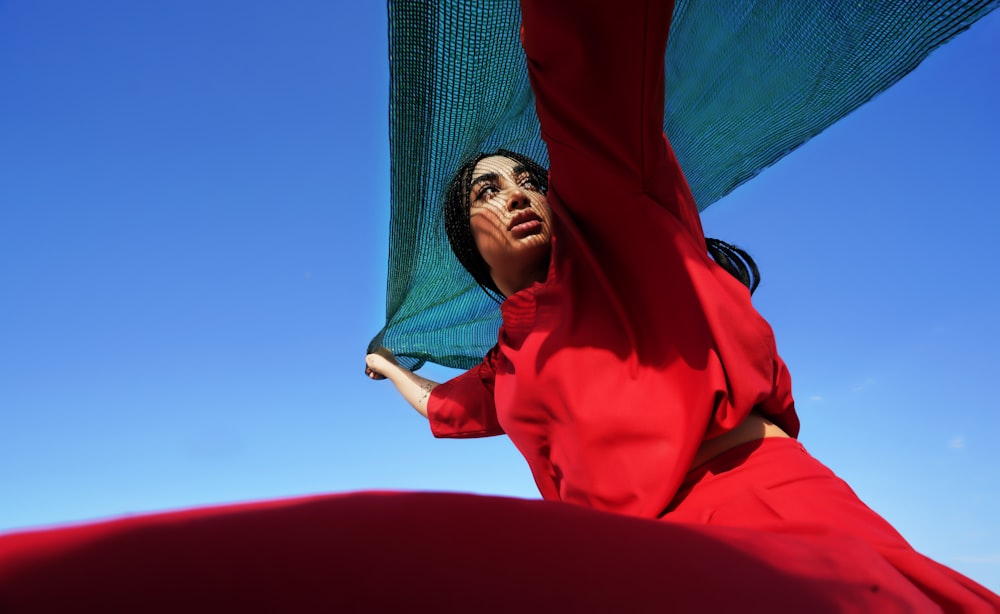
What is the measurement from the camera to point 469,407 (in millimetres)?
2188

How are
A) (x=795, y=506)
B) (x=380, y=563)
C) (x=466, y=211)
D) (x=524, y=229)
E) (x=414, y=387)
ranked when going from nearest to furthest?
(x=380, y=563) < (x=795, y=506) < (x=524, y=229) < (x=466, y=211) < (x=414, y=387)

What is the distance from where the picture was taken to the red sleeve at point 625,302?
1031mm

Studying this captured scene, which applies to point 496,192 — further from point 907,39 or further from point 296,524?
point 296,524

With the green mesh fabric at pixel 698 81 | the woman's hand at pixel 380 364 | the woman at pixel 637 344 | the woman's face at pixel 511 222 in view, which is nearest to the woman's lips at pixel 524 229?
the woman's face at pixel 511 222

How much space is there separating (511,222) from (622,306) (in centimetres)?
44

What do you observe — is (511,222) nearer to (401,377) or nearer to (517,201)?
(517,201)

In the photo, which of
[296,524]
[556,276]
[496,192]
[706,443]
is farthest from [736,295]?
[296,524]

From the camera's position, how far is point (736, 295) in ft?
4.18

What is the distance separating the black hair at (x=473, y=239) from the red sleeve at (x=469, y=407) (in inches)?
10.7

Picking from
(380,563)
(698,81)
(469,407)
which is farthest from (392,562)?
(698,81)

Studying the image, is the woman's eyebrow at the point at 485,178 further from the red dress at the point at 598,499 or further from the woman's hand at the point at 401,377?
the woman's hand at the point at 401,377

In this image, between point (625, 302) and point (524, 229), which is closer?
point (625, 302)

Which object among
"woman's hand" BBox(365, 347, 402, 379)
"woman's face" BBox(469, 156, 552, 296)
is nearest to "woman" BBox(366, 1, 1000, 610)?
"woman's face" BBox(469, 156, 552, 296)

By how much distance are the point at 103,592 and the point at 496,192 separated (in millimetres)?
1490
